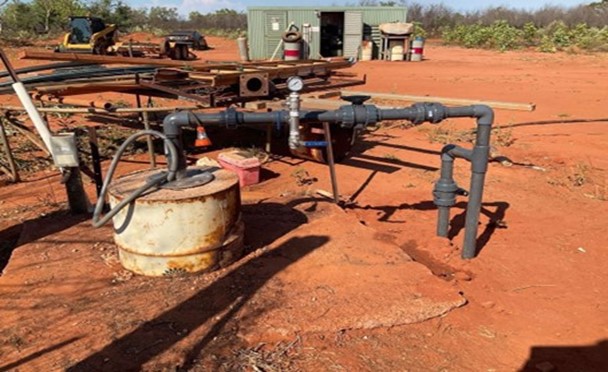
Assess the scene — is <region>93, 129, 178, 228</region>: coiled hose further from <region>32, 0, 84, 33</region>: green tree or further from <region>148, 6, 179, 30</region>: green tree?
<region>148, 6, 179, 30</region>: green tree

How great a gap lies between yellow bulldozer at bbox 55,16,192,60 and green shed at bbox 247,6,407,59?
464 cm

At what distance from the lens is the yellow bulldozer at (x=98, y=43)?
74.3 ft

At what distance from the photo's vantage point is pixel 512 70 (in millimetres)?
20453

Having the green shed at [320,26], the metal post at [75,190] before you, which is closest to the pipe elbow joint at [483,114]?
the metal post at [75,190]

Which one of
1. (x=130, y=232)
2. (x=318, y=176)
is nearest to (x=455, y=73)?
(x=318, y=176)

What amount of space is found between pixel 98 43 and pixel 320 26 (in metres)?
10.5

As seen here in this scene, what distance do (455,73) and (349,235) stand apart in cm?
1701

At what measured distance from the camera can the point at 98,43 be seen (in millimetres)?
22969

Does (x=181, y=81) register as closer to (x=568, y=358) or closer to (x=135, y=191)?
(x=135, y=191)

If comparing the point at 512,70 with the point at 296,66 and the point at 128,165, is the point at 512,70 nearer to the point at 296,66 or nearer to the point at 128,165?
the point at 296,66

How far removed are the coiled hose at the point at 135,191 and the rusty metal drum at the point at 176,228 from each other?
88mm

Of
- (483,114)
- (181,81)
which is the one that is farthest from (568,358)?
(181,81)

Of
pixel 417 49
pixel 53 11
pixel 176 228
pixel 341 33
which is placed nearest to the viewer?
pixel 176 228

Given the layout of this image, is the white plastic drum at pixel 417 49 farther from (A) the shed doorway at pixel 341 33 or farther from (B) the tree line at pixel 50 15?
(B) the tree line at pixel 50 15
